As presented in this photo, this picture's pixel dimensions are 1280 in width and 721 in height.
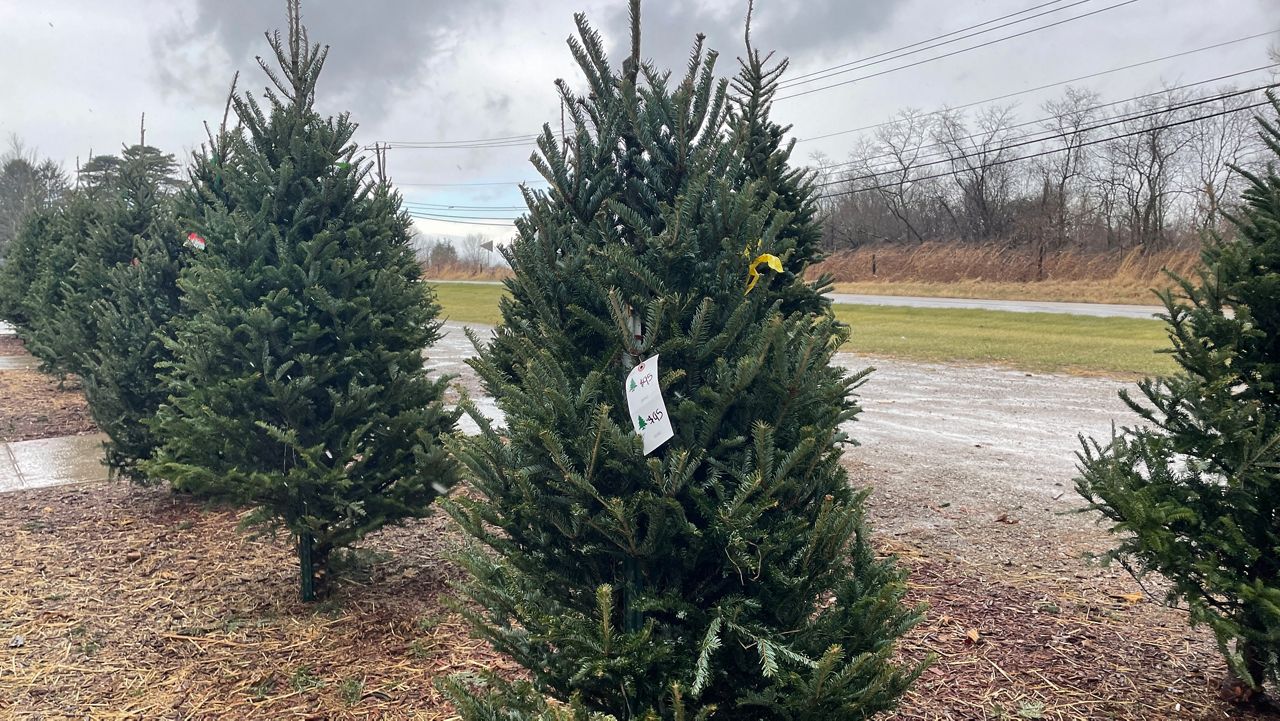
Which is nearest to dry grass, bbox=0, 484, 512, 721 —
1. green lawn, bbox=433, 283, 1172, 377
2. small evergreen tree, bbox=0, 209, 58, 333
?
green lawn, bbox=433, 283, 1172, 377

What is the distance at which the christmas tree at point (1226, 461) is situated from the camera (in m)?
3.02

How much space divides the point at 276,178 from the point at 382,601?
254cm

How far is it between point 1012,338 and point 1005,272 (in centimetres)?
2194

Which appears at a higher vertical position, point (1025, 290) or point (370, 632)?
point (1025, 290)

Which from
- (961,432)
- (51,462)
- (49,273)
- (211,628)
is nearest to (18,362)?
(49,273)

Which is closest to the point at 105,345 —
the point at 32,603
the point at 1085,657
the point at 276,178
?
the point at 32,603

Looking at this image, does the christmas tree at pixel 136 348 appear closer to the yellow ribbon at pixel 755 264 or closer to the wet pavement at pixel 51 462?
the wet pavement at pixel 51 462

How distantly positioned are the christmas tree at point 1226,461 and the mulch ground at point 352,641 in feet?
2.35

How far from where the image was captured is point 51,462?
27.5 ft

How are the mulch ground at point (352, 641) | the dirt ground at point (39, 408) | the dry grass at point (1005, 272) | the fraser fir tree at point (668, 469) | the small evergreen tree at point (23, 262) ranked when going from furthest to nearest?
1. the dry grass at point (1005, 272)
2. the small evergreen tree at point (23, 262)
3. the dirt ground at point (39, 408)
4. the mulch ground at point (352, 641)
5. the fraser fir tree at point (668, 469)

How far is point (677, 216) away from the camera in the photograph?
2.22 meters

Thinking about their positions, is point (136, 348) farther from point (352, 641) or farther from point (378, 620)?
point (352, 641)

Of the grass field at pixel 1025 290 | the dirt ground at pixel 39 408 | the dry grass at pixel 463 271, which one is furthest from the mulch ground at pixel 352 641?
the dry grass at pixel 463 271

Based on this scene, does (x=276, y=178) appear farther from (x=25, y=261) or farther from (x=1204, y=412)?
(x=25, y=261)
